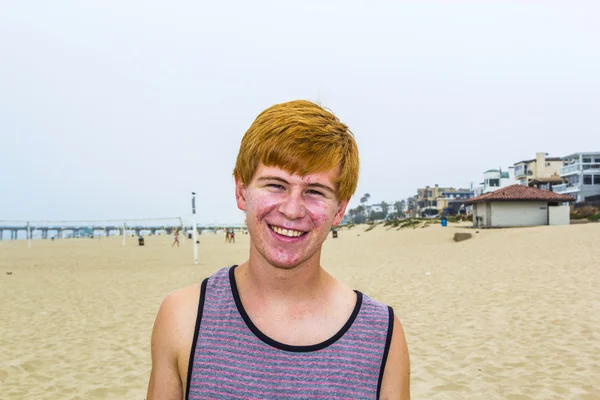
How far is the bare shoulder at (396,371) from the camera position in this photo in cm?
133

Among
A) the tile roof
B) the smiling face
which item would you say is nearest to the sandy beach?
the smiling face

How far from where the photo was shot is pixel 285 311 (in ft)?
4.40

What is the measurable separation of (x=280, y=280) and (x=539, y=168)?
230 ft

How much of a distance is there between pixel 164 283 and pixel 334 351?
13.0 m

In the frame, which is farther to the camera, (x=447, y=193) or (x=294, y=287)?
(x=447, y=193)

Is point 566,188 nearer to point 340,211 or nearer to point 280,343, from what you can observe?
point 340,211

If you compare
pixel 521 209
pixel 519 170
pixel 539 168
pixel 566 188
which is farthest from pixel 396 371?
pixel 519 170

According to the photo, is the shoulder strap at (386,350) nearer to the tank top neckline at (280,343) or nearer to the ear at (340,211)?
the tank top neckline at (280,343)

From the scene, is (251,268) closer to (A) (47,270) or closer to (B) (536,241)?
(A) (47,270)

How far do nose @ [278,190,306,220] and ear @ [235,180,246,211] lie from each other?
0.15 meters

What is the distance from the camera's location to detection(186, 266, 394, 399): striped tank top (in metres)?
1.21

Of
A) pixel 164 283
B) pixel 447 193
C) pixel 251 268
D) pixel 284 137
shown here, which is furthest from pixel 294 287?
pixel 447 193

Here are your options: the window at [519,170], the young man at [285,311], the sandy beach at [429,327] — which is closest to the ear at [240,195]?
the young man at [285,311]

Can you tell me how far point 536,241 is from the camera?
20.7m
